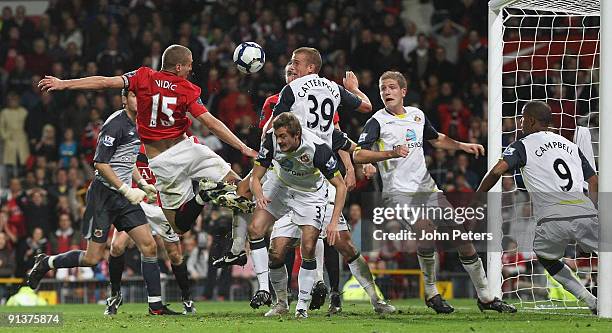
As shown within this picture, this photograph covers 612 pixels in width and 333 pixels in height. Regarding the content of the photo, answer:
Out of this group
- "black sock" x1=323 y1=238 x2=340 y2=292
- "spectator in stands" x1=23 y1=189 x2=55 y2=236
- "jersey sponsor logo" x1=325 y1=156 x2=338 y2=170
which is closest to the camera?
"jersey sponsor logo" x1=325 y1=156 x2=338 y2=170

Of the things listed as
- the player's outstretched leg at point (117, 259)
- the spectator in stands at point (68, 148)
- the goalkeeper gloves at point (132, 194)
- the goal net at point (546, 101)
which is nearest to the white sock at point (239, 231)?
the goalkeeper gloves at point (132, 194)

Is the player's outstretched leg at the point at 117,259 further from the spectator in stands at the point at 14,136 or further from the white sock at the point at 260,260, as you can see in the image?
the spectator in stands at the point at 14,136

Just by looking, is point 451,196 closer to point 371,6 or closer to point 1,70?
point 371,6

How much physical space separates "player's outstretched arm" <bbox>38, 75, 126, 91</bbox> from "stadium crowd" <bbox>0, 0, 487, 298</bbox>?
6570mm

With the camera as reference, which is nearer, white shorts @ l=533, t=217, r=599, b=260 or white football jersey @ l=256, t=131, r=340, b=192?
white football jersey @ l=256, t=131, r=340, b=192

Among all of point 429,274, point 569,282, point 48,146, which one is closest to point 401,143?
point 429,274

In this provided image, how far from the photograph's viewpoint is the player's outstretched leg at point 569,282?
1012 cm

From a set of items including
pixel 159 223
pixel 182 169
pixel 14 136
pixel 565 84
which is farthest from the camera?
pixel 14 136

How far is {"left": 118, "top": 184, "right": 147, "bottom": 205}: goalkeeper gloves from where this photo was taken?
1030 cm

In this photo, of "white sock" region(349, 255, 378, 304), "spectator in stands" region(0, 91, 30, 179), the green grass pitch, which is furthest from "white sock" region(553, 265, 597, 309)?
"spectator in stands" region(0, 91, 30, 179)

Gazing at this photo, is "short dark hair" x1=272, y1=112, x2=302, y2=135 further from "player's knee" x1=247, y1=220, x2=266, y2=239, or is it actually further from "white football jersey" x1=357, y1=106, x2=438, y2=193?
"white football jersey" x1=357, y1=106, x2=438, y2=193

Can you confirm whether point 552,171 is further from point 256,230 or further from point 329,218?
point 256,230

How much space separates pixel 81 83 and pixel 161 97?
2.87 feet

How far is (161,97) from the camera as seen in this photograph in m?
10.7
